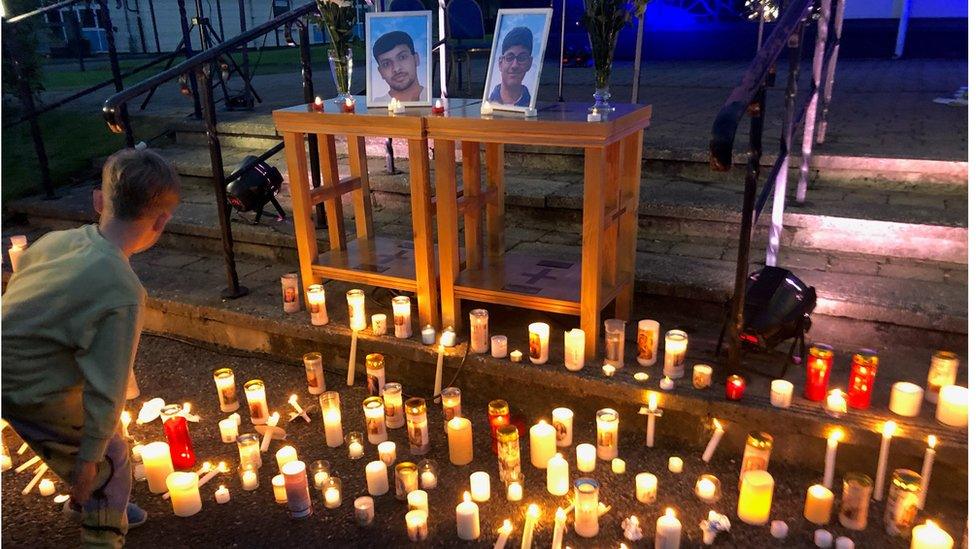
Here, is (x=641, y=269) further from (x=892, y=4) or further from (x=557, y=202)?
(x=892, y=4)

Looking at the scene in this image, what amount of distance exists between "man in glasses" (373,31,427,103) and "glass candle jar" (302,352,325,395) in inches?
43.5

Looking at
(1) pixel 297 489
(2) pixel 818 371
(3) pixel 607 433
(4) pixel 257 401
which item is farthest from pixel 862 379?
(4) pixel 257 401

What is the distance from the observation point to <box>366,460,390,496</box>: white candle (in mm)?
2270

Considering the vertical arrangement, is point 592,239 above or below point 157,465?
above

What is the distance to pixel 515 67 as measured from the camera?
2.52 m

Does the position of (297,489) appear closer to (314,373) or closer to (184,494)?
(184,494)

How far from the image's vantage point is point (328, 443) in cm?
255

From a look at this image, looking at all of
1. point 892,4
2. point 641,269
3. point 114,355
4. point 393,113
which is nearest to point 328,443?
point 114,355

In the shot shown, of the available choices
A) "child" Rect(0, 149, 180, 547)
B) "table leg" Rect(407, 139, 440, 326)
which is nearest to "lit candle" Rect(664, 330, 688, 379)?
"table leg" Rect(407, 139, 440, 326)

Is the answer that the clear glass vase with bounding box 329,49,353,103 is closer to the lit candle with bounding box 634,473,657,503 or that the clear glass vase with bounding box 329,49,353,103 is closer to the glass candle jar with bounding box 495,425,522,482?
the glass candle jar with bounding box 495,425,522,482

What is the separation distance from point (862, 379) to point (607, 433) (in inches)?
33.0

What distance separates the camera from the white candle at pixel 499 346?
267cm

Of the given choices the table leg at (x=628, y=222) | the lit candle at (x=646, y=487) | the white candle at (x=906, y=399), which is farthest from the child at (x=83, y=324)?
the white candle at (x=906, y=399)

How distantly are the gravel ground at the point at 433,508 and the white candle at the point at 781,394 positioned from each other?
0.77ft
